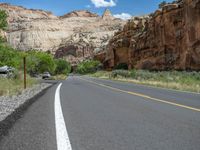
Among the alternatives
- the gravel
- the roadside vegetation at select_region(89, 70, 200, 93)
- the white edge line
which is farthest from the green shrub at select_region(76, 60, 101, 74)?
the white edge line

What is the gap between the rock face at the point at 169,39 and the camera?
57.8 meters

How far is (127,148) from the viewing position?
6.00 m

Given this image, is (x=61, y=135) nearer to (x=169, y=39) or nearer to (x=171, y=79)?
(x=171, y=79)

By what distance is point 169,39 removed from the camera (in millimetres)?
71188

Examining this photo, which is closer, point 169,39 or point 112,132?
point 112,132

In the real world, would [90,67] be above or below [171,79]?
above

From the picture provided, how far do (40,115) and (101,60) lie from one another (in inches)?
5382

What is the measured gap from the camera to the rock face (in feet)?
190

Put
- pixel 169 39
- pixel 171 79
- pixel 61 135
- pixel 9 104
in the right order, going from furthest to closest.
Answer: pixel 169 39 < pixel 171 79 < pixel 9 104 < pixel 61 135

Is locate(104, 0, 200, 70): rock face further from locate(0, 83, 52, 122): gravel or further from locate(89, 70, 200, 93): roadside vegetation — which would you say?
locate(0, 83, 52, 122): gravel

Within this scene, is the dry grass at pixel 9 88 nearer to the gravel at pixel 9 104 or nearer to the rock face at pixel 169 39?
the gravel at pixel 9 104

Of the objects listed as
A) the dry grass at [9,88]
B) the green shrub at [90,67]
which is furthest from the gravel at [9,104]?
the green shrub at [90,67]

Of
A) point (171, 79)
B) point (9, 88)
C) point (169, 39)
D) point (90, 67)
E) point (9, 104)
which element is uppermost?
point (169, 39)

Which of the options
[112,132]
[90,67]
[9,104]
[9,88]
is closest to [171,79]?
[9,88]
